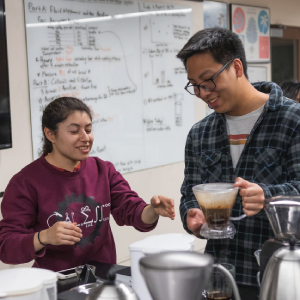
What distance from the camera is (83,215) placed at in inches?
66.1

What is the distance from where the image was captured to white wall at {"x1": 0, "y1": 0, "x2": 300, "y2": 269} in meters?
2.41

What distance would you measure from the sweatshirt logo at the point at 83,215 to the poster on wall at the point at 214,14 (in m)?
2.53

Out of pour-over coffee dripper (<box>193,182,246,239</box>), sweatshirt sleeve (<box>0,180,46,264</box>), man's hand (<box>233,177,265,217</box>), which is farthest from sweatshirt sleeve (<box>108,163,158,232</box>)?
man's hand (<box>233,177,265,217</box>)

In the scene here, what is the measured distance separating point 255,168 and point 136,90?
1790 mm

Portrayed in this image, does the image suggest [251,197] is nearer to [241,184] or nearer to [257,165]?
[241,184]

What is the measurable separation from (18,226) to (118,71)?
172cm

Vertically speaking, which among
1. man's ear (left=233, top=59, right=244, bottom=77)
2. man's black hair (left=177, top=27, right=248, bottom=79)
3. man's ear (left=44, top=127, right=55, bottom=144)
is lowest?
man's ear (left=44, top=127, right=55, bottom=144)

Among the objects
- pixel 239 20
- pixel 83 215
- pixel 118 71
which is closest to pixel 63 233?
pixel 83 215

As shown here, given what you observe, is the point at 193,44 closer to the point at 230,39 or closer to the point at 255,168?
the point at 230,39

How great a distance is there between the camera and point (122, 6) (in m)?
3.01

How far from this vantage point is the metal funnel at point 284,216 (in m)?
0.98

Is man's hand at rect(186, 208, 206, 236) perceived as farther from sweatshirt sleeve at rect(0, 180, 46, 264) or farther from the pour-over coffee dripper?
sweatshirt sleeve at rect(0, 180, 46, 264)

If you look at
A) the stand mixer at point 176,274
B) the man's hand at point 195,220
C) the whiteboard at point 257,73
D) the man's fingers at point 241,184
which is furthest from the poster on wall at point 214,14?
the stand mixer at point 176,274

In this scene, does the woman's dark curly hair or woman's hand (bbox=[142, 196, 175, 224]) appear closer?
woman's hand (bbox=[142, 196, 175, 224])
